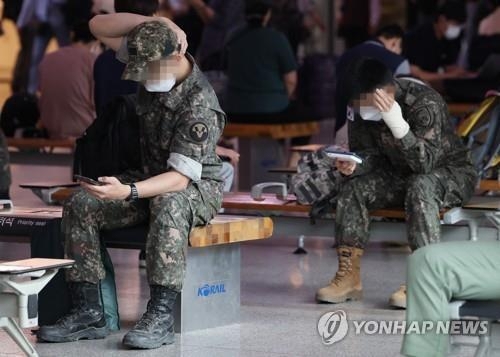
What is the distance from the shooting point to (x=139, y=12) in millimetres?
7066

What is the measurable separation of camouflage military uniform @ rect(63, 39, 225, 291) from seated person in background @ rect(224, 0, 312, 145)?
4.92 meters

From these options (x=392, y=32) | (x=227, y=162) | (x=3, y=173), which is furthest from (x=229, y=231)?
(x=392, y=32)

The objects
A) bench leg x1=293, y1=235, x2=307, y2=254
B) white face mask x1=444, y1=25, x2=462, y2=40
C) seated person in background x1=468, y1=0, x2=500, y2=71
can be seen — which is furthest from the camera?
seated person in background x1=468, y1=0, x2=500, y2=71

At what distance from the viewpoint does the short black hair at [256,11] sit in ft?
36.9

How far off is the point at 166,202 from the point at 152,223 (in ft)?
0.35

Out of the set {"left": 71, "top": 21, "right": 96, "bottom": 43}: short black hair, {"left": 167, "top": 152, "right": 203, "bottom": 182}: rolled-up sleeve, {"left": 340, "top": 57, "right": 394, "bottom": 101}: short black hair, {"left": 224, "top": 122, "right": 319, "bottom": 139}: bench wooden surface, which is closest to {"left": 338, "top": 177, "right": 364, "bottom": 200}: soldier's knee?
{"left": 340, "top": 57, "right": 394, "bottom": 101}: short black hair

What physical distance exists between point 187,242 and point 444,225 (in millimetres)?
1598

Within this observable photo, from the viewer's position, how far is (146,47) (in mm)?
6152

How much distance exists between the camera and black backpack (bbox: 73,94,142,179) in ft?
22.5

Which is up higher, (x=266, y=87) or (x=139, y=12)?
(x=139, y=12)

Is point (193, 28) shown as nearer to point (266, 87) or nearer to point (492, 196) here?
point (266, 87)

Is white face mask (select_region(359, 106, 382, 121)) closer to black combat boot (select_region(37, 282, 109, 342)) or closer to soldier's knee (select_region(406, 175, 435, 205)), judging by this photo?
soldier's knee (select_region(406, 175, 435, 205))

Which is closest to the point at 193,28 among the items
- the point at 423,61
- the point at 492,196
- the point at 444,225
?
the point at 423,61

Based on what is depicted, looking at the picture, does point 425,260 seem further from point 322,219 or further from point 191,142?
point 322,219
